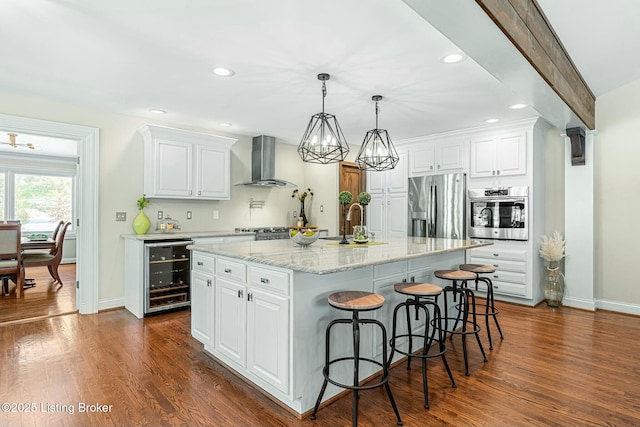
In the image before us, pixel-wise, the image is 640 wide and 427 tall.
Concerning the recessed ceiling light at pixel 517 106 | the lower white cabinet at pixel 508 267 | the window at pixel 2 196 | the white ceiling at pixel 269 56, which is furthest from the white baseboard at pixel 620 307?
the window at pixel 2 196

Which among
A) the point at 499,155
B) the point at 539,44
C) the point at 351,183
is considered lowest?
the point at 351,183

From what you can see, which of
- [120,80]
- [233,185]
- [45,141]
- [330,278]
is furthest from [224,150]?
[45,141]

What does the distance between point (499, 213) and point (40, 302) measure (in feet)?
20.0

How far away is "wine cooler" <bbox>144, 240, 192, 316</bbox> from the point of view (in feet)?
13.1

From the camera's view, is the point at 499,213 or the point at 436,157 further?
the point at 436,157

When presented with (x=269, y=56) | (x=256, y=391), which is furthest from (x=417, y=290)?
(x=269, y=56)

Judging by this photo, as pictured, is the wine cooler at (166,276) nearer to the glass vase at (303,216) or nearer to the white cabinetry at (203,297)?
the white cabinetry at (203,297)

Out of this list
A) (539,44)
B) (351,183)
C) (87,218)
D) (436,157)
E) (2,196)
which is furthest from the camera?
(2,196)

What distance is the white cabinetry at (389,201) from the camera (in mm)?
5645

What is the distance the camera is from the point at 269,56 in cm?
271

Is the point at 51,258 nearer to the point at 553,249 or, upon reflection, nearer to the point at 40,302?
the point at 40,302

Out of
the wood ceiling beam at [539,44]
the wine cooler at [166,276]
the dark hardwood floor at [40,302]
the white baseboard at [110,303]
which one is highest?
the wood ceiling beam at [539,44]

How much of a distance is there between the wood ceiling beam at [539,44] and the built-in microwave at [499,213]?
1138mm

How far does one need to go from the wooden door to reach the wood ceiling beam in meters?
3.53
